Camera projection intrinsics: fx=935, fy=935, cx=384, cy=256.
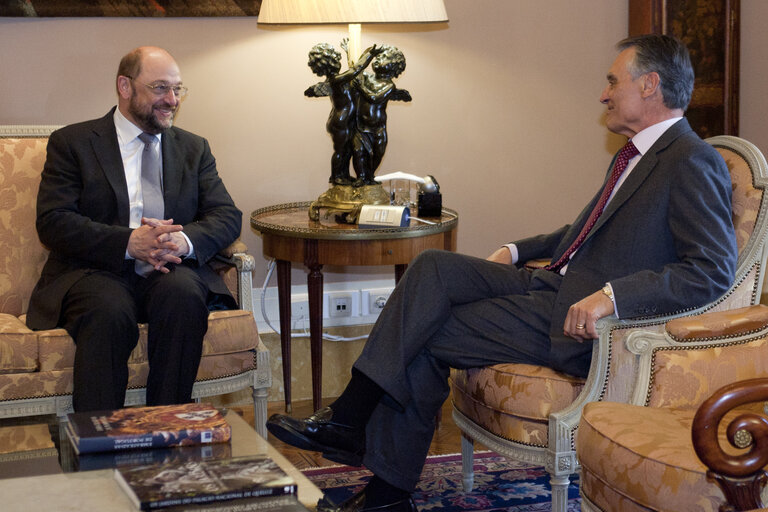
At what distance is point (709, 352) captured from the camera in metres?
2.14

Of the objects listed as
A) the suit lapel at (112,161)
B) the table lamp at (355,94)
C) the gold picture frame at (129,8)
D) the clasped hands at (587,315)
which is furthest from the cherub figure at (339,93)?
the clasped hands at (587,315)

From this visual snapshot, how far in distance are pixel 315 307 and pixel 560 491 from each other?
125cm

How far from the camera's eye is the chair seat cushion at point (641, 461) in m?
1.75

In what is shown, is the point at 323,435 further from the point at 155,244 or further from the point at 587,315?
the point at 155,244

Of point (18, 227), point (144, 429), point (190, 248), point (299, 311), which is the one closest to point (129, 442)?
point (144, 429)

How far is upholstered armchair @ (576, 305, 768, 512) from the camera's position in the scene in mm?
1622

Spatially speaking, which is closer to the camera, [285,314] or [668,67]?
[668,67]

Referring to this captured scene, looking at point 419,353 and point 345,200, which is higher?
point 345,200

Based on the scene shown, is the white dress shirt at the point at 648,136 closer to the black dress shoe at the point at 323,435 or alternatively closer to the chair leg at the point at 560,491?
the chair leg at the point at 560,491

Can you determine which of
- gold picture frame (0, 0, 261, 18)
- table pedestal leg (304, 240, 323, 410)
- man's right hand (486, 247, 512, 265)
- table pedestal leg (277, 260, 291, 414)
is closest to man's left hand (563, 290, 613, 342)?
man's right hand (486, 247, 512, 265)

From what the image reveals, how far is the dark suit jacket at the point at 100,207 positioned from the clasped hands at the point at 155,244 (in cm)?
3

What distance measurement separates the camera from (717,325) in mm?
Answer: 2154

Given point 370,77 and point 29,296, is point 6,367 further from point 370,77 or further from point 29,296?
point 370,77

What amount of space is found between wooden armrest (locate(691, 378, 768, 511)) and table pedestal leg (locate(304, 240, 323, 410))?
1.71 metres
